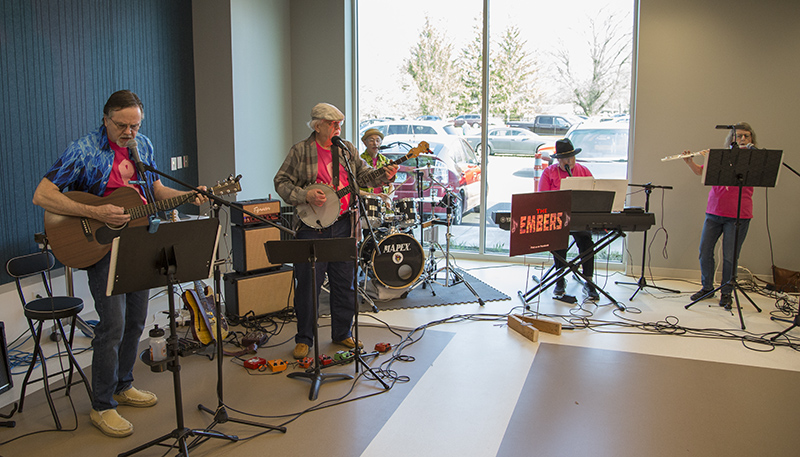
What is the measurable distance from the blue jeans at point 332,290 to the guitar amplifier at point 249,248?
0.95 meters

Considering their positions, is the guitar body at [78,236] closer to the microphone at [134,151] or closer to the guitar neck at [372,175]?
the microphone at [134,151]

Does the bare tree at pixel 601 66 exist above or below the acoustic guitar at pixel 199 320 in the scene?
above

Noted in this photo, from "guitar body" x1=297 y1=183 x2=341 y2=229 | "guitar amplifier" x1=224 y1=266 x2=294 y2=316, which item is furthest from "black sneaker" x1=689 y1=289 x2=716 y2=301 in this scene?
"guitar amplifier" x1=224 y1=266 x2=294 y2=316

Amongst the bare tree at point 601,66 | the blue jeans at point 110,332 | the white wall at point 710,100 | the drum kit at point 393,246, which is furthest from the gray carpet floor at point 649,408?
the bare tree at point 601,66

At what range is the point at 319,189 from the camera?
12.5 ft

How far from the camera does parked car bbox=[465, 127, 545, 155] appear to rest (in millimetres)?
6871

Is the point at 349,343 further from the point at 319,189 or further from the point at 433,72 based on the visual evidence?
the point at 433,72

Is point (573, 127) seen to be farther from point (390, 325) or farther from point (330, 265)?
point (330, 265)

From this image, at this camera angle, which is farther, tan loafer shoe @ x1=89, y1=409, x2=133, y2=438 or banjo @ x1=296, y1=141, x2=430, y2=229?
banjo @ x1=296, y1=141, x2=430, y2=229

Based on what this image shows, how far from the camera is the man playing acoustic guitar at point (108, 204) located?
111 inches

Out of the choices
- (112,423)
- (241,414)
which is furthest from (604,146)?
(112,423)

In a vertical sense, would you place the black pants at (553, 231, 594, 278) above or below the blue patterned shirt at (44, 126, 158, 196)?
below

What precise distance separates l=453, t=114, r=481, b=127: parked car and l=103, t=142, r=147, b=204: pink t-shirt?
15.3ft

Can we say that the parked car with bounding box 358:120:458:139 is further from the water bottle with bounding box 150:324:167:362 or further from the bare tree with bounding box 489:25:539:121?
the water bottle with bounding box 150:324:167:362
